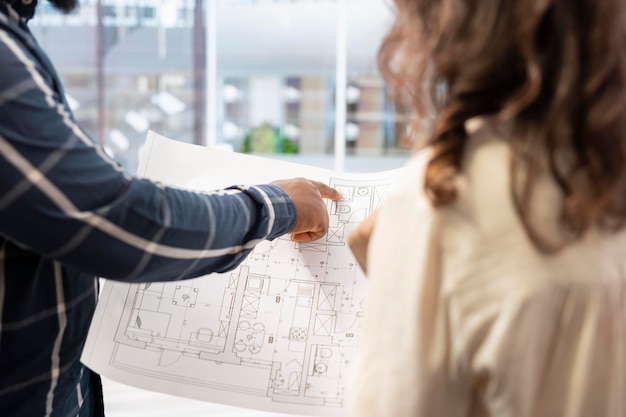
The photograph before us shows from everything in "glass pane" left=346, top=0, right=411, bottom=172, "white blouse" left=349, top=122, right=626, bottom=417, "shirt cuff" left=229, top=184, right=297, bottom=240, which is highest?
"glass pane" left=346, top=0, right=411, bottom=172

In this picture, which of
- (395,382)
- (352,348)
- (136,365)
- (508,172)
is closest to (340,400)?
(352,348)

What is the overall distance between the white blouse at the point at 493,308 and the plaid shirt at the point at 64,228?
0.30 meters

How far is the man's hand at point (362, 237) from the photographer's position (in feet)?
2.43

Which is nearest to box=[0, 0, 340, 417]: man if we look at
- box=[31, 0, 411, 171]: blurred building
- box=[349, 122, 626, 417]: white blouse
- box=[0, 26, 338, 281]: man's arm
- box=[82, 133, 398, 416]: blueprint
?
box=[0, 26, 338, 281]: man's arm

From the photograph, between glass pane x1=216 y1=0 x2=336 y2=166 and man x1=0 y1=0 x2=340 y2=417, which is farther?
glass pane x1=216 y1=0 x2=336 y2=166

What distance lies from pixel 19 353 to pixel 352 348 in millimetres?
440

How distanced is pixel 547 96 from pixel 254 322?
607 millimetres

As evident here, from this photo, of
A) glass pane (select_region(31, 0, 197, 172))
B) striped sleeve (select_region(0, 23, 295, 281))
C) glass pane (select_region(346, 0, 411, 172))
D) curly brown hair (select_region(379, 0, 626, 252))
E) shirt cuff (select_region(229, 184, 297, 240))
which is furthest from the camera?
glass pane (select_region(346, 0, 411, 172))

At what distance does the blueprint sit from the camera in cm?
99

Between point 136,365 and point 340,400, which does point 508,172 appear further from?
point 136,365

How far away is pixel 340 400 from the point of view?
975mm

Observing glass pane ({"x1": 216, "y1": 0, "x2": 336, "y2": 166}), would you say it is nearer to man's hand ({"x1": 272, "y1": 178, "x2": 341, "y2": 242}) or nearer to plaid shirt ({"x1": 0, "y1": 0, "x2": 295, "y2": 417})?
man's hand ({"x1": 272, "y1": 178, "x2": 341, "y2": 242})

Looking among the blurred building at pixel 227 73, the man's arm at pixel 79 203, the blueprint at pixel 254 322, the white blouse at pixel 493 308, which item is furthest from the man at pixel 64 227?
the blurred building at pixel 227 73

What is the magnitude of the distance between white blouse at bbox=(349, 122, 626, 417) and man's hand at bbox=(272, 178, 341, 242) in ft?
1.32
